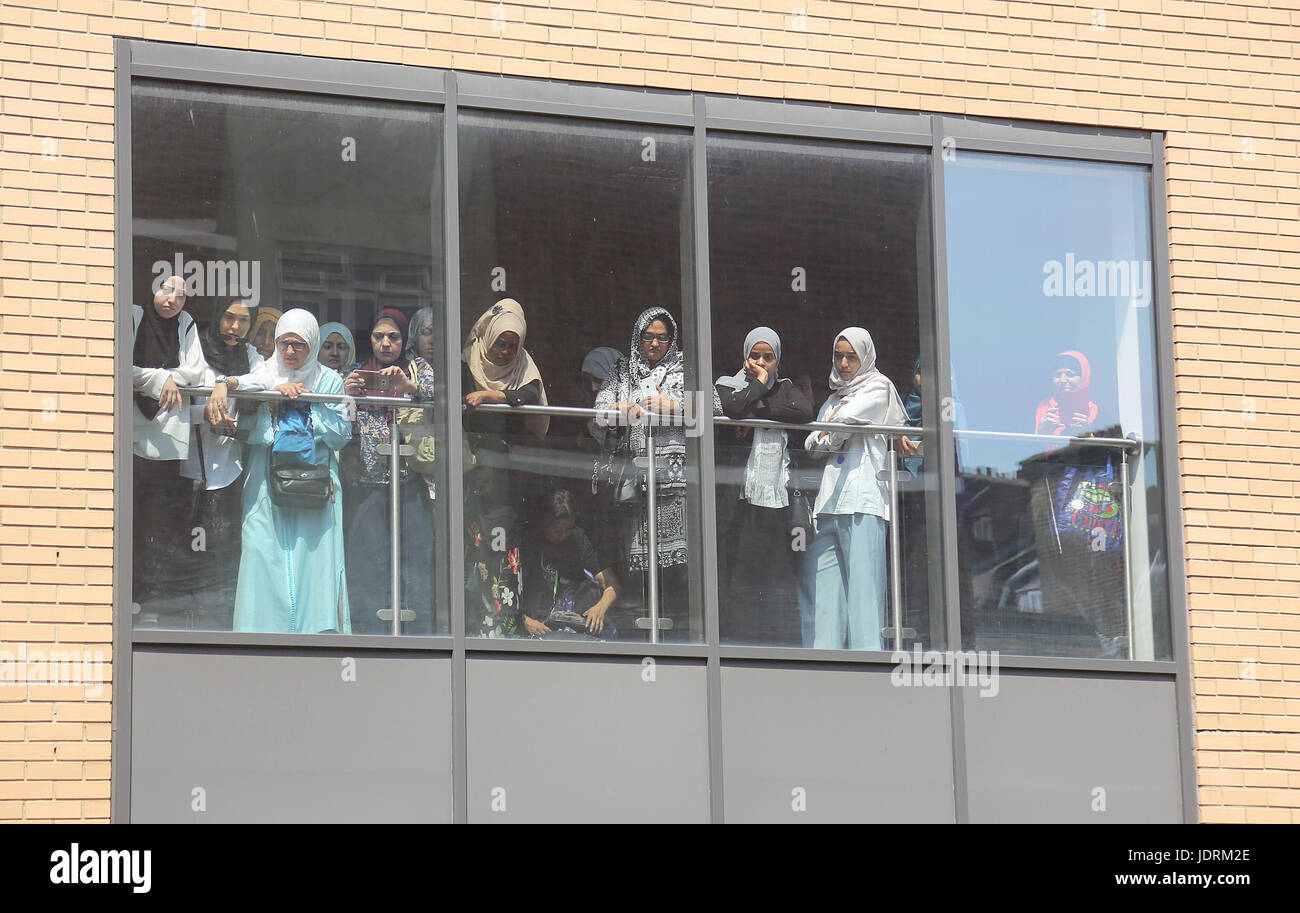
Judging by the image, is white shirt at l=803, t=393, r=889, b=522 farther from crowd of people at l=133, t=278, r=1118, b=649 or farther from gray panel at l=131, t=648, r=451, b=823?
gray panel at l=131, t=648, r=451, b=823

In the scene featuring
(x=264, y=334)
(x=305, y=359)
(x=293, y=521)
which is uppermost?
(x=264, y=334)

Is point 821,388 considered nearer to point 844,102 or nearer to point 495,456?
point 844,102

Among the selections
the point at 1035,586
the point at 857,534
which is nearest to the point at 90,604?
the point at 857,534

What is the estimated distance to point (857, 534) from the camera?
9.34 meters

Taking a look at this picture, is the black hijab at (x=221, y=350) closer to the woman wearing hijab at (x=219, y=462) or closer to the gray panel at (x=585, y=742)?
the woman wearing hijab at (x=219, y=462)

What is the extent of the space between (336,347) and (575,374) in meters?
1.17

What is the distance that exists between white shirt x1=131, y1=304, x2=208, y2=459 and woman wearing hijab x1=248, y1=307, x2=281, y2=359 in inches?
10.2

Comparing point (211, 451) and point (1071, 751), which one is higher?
point (211, 451)

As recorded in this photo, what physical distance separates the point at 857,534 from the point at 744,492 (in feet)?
2.09

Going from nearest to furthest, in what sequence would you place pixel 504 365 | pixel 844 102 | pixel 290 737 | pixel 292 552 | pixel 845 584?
pixel 290 737 < pixel 292 552 < pixel 504 365 < pixel 845 584 < pixel 844 102

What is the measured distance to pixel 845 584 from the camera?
9.27m

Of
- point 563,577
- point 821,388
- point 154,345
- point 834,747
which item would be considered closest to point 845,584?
point 834,747
